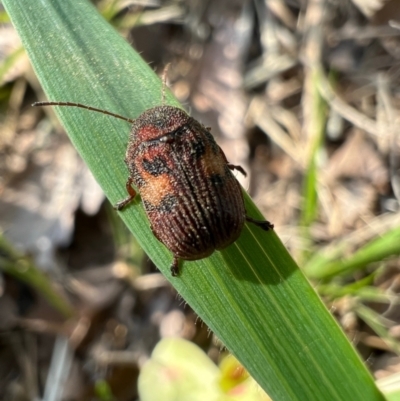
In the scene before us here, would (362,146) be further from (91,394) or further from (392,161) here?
(91,394)

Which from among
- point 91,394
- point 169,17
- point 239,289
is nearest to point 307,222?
point 239,289

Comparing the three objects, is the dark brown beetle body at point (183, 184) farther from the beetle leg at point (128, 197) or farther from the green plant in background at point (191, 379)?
the green plant in background at point (191, 379)

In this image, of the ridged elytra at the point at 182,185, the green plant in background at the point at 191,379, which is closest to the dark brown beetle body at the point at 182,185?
Answer: the ridged elytra at the point at 182,185

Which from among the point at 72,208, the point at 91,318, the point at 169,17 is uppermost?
the point at 169,17

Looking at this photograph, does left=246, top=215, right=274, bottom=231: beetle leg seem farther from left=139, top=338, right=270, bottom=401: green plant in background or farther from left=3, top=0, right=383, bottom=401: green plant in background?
left=139, top=338, right=270, bottom=401: green plant in background

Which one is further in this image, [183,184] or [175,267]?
[183,184]

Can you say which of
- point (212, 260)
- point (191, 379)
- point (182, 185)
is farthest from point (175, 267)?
point (191, 379)

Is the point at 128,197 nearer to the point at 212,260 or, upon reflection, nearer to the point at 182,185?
the point at 182,185
